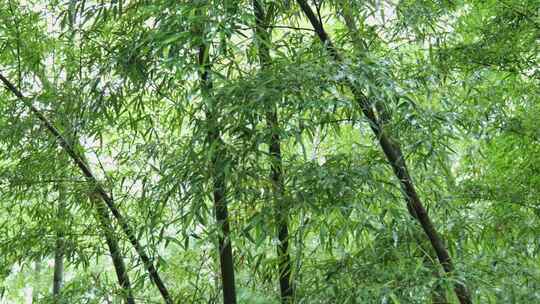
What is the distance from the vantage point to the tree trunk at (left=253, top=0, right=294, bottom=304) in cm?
199

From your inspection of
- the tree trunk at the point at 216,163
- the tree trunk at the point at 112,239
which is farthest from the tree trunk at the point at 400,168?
the tree trunk at the point at 112,239

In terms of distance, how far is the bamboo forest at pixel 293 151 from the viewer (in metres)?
1.96

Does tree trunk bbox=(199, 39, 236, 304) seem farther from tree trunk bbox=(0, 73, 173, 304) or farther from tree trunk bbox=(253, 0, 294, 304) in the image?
tree trunk bbox=(0, 73, 173, 304)

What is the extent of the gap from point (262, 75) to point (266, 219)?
437mm

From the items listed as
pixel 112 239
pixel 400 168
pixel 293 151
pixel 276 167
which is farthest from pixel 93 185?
pixel 400 168

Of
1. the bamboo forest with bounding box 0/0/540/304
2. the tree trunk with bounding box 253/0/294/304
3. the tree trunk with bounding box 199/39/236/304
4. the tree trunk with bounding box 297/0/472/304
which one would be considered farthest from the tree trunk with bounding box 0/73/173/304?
the tree trunk with bounding box 297/0/472/304

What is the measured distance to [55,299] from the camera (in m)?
2.92

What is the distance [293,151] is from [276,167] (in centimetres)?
97

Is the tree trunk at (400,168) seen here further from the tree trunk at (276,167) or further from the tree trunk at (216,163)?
the tree trunk at (216,163)

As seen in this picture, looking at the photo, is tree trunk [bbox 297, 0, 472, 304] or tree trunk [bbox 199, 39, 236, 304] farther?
tree trunk [bbox 297, 0, 472, 304]

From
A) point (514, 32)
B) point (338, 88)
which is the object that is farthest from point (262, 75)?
point (514, 32)

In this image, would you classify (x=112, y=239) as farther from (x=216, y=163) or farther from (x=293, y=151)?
(x=216, y=163)

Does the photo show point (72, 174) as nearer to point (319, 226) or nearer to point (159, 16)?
point (159, 16)

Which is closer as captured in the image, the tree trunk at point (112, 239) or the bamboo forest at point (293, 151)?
the bamboo forest at point (293, 151)
